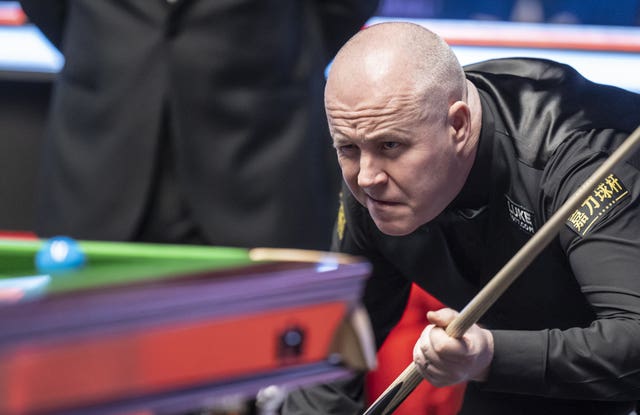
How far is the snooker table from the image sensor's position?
1.01 metres

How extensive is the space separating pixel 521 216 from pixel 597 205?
19 cm

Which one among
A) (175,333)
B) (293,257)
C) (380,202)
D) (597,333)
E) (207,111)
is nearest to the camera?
(175,333)

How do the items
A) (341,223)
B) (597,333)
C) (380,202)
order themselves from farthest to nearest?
(341,223)
(380,202)
(597,333)

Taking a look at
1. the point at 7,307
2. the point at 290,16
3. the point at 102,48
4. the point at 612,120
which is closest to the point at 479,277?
the point at 612,120

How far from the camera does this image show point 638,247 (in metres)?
1.67

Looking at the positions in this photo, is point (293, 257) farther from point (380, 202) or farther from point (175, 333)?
point (380, 202)

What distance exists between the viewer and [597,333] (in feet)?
5.41

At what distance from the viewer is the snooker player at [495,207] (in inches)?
64.9

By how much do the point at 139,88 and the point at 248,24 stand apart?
285mm

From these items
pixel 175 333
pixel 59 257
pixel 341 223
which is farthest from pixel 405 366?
pixel 175 333

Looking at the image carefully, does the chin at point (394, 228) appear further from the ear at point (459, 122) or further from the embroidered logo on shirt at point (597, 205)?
the embroidered logo on shirt at point (597, 205)

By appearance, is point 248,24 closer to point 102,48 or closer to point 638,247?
point 102,48

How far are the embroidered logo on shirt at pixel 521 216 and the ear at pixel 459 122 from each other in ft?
0.53

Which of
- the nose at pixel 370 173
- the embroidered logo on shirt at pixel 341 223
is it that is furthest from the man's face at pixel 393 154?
the embroidered logo on shirt at pixel 341 223
